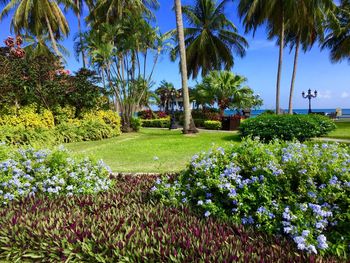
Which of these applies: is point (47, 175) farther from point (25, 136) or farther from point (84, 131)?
point (84, 131)

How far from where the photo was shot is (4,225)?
2.83 meters

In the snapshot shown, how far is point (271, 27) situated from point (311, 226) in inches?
763

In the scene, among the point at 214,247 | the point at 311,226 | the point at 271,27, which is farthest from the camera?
the point at 271,27

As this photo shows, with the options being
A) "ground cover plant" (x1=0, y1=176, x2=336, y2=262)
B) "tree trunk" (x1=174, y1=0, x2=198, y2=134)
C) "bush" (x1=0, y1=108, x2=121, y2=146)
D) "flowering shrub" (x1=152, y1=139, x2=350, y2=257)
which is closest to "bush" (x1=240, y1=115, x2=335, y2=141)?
"tree trunk" (x1=174, y1=0, x2=198, y2=134)

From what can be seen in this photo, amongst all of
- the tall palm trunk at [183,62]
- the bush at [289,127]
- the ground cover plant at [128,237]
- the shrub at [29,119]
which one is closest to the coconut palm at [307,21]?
the tall palm trunk at [183,62]

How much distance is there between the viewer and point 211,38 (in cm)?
2692

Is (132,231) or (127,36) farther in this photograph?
(127,36)

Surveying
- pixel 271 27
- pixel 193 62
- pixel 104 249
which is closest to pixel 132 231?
pixel 104 249

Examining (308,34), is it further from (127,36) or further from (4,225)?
(4,225)

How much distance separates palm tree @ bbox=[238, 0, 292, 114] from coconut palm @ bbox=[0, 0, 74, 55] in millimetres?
12624

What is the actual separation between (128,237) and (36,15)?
22.4 meters

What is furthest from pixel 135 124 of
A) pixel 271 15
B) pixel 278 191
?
pixel 278 191

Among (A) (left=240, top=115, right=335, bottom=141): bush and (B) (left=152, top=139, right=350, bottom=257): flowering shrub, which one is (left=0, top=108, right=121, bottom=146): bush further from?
(B) (left=152, top=139, right=350, bottom=257): flowering shrub

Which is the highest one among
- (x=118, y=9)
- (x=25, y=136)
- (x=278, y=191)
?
(x=118, y=9)
